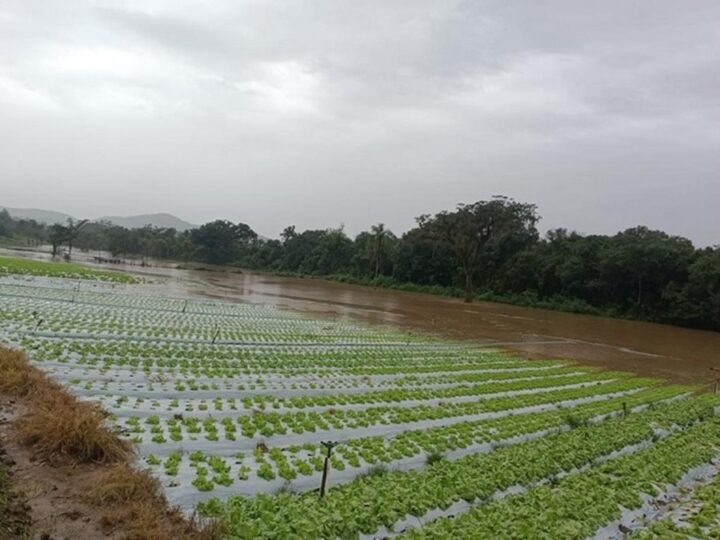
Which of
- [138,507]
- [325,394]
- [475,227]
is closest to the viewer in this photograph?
[138,507]

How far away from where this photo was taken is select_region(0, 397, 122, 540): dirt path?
5.59m

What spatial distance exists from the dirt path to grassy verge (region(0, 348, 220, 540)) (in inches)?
3.7

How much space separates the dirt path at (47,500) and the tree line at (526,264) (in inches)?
2587

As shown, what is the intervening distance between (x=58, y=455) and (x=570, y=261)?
7491 cm

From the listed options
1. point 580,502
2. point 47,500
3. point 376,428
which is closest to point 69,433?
point 47,500

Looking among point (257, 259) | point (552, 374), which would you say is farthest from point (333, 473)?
point (257, 259)

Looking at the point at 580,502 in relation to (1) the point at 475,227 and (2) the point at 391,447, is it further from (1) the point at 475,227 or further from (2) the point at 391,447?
(1) the point at 475,227

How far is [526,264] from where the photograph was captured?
3132 inches

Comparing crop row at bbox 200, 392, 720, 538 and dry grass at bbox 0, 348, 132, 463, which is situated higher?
dry grass at bbox 0, 348, 132, 463

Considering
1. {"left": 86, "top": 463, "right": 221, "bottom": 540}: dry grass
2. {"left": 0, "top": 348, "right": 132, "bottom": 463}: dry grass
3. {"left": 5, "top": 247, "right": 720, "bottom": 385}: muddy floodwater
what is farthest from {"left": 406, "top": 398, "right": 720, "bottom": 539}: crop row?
{"left": 5, "top": 247, "right": 720, "bottom": 385}: muddy floodwater

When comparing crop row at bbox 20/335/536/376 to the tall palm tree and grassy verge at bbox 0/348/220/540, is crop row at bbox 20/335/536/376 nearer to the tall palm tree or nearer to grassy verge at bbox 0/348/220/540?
grassy verge at bbox 0/348/220/540

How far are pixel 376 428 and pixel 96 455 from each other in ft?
18.7

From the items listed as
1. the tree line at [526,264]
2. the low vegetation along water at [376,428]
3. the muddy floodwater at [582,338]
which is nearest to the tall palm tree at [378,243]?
the tree line at [526,264]

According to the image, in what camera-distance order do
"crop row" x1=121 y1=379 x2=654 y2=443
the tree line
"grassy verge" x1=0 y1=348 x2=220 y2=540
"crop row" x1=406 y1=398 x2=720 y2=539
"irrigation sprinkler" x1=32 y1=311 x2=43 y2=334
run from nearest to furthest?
"grassy verge" x1=0 y1=348 x2=220 y2=540
"crop row" x1=406 y1=398 x2=720 y2=539
"crop row" x1=121 y1=379 x2=654 y2=443
"irrigation sprinkler" x1=32 y1=311 x2=43 y2=334
the tree line
